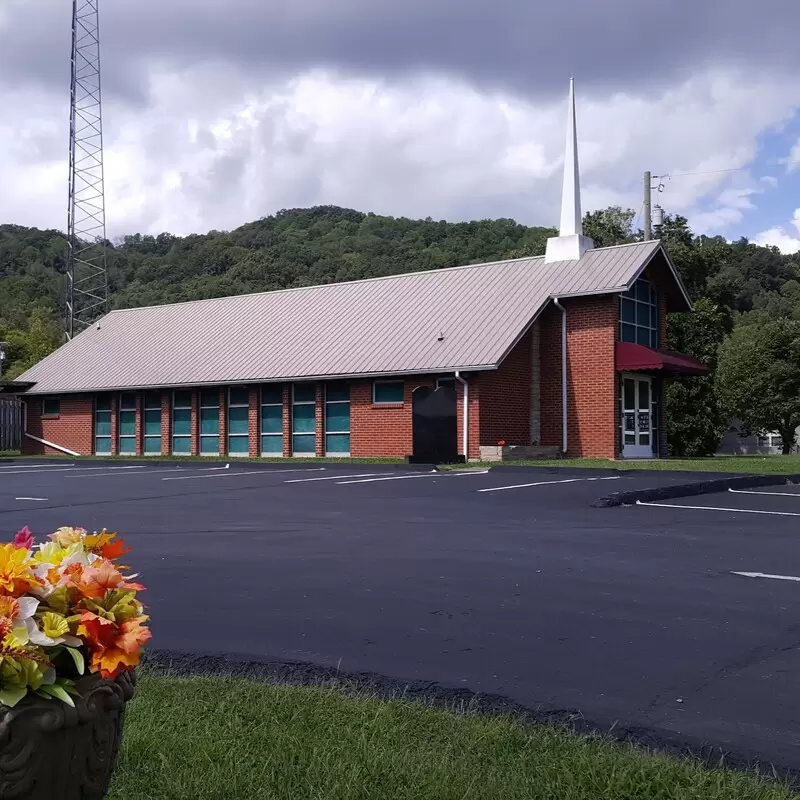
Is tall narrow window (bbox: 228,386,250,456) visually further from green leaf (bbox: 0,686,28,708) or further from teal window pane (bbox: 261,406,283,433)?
green leaf (bbox: 0,686,28,708)

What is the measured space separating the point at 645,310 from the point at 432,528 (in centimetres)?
2175

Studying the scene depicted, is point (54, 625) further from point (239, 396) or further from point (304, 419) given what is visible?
point (239, 396)

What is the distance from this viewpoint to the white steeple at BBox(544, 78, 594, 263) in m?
31.7

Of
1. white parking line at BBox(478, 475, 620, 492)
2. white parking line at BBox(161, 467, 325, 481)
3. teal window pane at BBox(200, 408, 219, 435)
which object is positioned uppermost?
teal window pane at BBox(200, 408, 219, 435)

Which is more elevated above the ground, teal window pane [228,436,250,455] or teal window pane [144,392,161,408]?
teal window pane [144,392,161,408]

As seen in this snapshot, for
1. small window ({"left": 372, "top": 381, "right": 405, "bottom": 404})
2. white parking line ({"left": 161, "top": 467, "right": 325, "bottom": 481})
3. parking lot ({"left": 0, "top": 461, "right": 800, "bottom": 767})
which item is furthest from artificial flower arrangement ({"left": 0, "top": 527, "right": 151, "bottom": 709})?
small window ({"left": 372, "top": 381, "right": 405, "bottom": 404})

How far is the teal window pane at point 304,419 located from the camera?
32531 mm

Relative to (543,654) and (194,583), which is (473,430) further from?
(543,654)

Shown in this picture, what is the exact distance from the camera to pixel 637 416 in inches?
1230

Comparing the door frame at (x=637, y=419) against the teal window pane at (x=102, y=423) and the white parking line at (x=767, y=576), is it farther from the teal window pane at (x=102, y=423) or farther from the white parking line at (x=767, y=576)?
the white parking line at (x=767, y=576)

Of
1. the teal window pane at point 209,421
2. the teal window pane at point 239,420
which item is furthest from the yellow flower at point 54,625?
the teal window pane at point 209,421

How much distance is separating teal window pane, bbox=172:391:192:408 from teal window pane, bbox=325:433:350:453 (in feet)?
20.7

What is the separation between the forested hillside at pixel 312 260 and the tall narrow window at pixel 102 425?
22529mm

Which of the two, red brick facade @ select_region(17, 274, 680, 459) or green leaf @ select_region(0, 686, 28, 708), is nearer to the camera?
green leaf @ select_region(0, 686, 28, 708)
